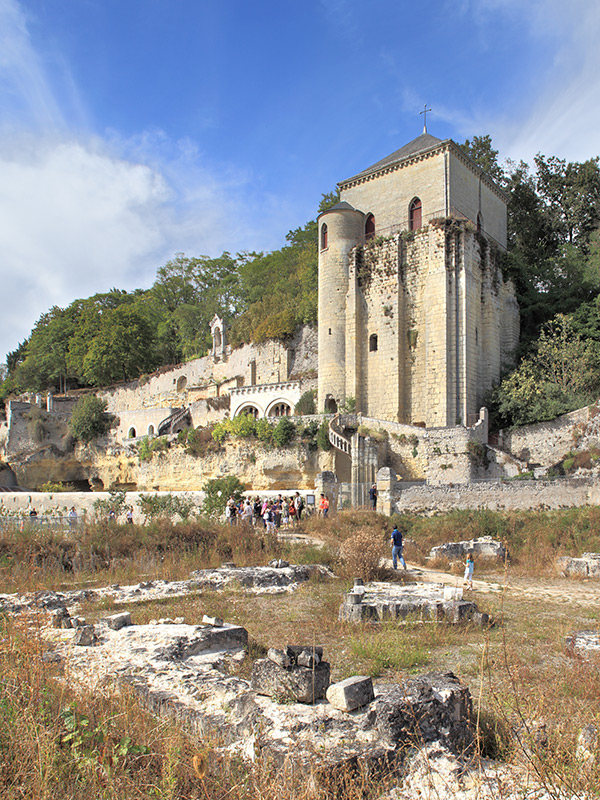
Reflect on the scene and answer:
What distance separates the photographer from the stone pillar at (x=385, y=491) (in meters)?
20.0

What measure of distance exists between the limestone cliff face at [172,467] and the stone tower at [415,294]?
197 inches

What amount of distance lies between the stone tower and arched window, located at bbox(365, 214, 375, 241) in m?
0.06

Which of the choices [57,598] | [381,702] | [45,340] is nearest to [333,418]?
[57,598]

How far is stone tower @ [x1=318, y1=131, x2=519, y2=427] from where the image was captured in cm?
2922

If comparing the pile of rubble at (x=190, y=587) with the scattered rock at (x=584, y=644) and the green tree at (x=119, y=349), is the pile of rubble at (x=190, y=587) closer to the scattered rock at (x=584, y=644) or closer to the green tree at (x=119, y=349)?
the scattered rock at (x=584, y=644)

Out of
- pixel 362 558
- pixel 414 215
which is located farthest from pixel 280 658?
pixel 414 215

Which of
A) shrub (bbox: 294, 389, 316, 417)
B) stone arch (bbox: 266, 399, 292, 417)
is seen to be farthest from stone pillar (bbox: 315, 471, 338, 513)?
stone arch (bbox: 266, 399, 292, 417)

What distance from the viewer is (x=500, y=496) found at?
19.0 metres

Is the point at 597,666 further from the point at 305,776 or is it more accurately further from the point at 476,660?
the point at 305,776

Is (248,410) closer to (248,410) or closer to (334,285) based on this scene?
(248,410)

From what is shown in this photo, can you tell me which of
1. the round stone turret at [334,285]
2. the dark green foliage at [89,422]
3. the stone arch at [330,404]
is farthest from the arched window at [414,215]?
the dark green foliage at [89,422]

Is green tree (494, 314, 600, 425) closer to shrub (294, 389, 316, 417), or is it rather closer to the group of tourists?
shrub (294, 389, 316, 417)

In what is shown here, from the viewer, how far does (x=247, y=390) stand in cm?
3547

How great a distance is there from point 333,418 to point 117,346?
28.4 meters
